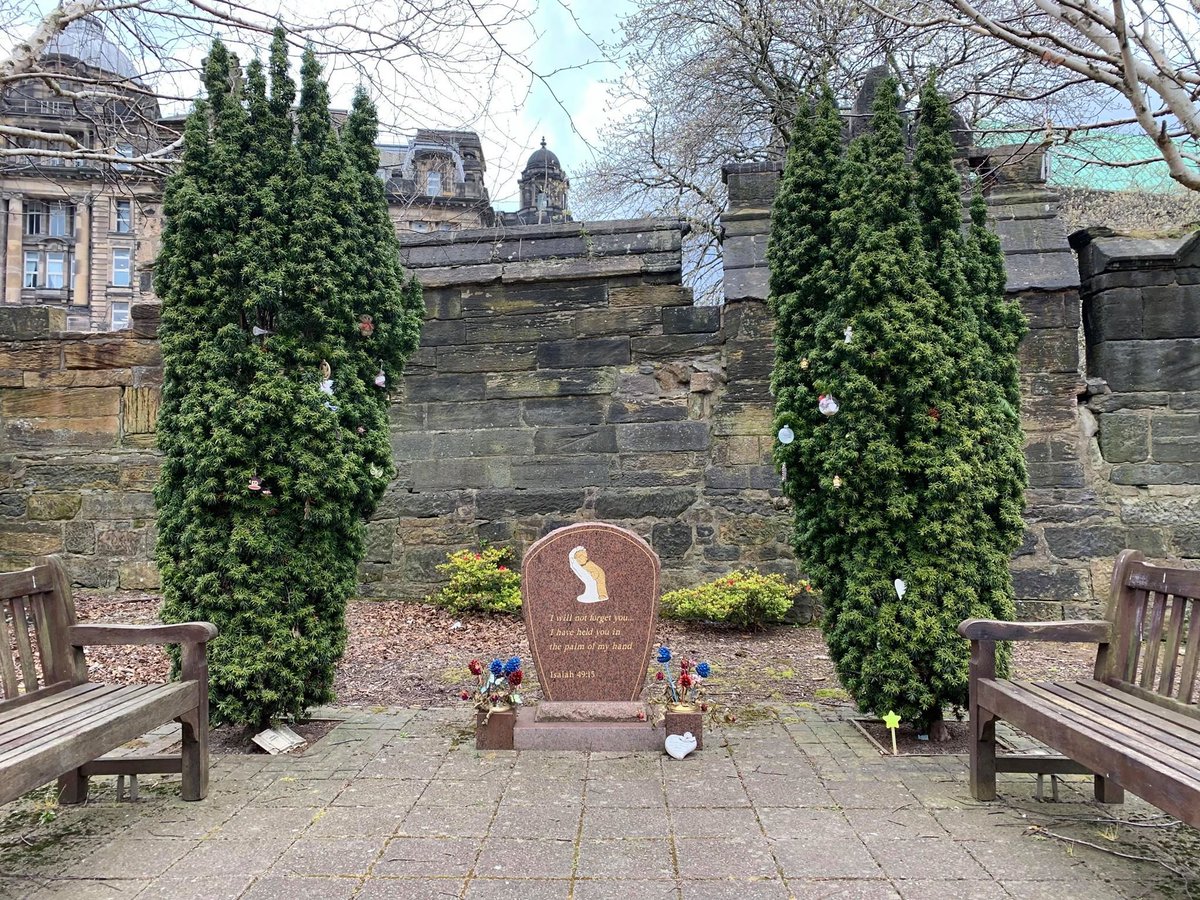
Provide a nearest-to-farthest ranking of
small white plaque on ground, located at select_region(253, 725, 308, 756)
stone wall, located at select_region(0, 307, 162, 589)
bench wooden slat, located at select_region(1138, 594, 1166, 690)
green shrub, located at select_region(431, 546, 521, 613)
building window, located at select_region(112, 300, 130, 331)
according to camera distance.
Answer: bench wooden slat, located at select_region(1138, 594, 1166, 690)
small white plaque on ground, located at select_region(253, 725, 308, 756)
green shrub, located at select_region(431, 546, 521, 613)
stone wall, located at select_region(0, 307, 162, 589)
building window, located at select_region(112, 300, 130, 331)

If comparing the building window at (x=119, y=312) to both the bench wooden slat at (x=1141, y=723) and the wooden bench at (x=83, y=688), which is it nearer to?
the wooden bench at (x=83, y=688)

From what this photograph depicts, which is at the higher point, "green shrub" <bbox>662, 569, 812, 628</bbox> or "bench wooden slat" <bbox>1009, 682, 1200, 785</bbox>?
"bench wooden slat" <bbox>1009, 682, 1200, 785</bbox>

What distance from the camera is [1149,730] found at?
9.46 feet

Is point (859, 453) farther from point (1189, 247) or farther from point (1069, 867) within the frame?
point (1189, 247)

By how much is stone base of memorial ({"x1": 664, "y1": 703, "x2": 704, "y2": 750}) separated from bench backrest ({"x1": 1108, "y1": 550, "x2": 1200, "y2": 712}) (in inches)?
73.3

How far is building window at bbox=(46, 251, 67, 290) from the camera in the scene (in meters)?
48.3

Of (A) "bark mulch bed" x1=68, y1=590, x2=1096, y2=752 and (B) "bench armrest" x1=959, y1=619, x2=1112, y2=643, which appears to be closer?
(B) "bench armrest" x1=959, y1=619, x2=1112, y2=643

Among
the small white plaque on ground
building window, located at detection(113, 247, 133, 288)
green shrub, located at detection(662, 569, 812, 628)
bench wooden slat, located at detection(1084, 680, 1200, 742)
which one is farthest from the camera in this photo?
building window, located at detection(113, 247, 133, 288)

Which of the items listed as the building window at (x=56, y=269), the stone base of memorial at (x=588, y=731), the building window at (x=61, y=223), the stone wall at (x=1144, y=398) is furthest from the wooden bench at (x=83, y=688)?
the building window at (x=56, y=269)

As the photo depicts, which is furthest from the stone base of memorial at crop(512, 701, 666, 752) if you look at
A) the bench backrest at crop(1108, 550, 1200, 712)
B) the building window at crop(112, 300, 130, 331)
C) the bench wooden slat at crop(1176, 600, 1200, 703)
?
the building window at crop(112, 300, 130, 331)

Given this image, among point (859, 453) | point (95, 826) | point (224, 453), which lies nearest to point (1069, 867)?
point (859, 453)

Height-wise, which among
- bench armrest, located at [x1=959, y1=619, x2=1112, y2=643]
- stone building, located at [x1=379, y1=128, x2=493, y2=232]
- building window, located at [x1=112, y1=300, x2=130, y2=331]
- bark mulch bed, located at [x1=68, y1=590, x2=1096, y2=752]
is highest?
building window, located at [x1=112, y1=300, x2=130, y2=331]

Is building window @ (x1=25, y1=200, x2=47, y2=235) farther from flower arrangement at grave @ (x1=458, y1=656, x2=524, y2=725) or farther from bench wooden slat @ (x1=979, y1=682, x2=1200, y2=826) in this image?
bench wooden slat @ (x1=979, y1=682, x2=1200, y2=826)

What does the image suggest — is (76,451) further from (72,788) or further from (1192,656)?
(1192,656)
